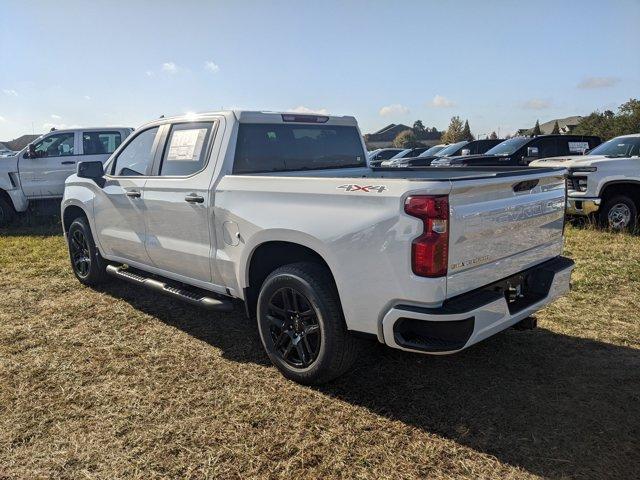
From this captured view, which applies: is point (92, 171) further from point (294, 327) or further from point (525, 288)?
point (525, 288)

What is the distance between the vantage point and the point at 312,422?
3.00 meters

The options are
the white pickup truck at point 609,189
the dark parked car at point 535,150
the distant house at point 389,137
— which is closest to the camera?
the white pickup truck at point 609,189

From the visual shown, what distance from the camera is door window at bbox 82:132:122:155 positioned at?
1084 centimetres

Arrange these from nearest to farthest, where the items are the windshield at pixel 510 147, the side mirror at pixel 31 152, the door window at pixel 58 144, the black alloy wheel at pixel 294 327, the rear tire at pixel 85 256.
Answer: the black alloy wheel at pixel 294 327, the rear tire at pixel 85 256, the side mirror at pixel 31 152, the door window at pixel 58 144, the windshield at pixel 510 147

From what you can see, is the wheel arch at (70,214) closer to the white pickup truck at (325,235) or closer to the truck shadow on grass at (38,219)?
the white pickup truck at (325,235)

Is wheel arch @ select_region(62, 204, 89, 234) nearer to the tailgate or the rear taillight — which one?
the rear taillight

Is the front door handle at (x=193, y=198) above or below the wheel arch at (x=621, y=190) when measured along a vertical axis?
above

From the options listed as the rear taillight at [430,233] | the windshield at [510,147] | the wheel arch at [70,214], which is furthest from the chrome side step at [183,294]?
the windshield at [510,147]

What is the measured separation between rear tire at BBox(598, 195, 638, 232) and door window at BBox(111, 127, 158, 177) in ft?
23.0

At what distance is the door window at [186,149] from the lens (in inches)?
158

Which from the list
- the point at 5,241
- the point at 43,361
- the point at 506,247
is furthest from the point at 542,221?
the point at 5,241

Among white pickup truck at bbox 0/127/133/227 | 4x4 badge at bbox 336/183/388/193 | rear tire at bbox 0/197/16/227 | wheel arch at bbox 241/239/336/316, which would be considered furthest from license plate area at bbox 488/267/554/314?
rear tire at bbox 0/197/16/227

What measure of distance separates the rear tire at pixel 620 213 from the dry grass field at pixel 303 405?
142 inches

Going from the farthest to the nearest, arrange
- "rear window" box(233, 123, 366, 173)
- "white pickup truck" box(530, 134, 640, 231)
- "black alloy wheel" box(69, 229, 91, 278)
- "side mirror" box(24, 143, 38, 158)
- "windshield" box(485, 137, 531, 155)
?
"windshield" box(485, 137, 531, 155) < "side mirror" box(24, 143, 38, 158) < "white pickup truck" box(530, 134, 640, 231) < "black alloy wheel" box(69, 229, 91, 278) < "rear window" box(233, 123, 366, 173)
